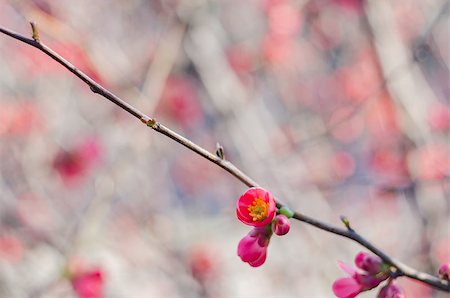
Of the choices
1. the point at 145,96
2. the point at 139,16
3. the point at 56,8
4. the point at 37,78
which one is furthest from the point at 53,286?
the point at 139,16

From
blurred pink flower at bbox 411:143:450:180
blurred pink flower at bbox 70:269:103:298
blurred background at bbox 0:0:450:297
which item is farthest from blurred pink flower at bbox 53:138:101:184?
blurred pink flower at bbox 411:143:450:180

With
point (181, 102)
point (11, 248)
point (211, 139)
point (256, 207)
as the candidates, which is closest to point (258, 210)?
point (256, 207)

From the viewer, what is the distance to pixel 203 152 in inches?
30.4

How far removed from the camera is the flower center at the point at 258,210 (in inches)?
32.9

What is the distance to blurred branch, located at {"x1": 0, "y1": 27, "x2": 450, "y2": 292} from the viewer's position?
76 centimetres

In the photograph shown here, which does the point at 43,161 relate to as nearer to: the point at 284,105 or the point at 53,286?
the point at 53,286

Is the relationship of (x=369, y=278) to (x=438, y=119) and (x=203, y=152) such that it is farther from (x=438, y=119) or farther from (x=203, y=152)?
(x=438, y=119)

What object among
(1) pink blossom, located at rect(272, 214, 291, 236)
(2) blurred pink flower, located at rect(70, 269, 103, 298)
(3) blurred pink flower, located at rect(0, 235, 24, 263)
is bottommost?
(1) pink blossom, located at rect(272, 214, 291, 236)

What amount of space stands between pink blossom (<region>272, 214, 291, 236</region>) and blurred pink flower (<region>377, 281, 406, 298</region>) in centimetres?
22

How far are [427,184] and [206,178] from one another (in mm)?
2511

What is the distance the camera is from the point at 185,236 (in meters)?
3.26

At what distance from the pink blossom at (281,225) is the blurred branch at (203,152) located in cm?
2

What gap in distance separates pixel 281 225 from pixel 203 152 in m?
0.18

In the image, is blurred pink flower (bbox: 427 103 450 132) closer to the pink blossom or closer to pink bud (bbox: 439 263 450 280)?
pink bud (bbox: 439 263 450 280)
